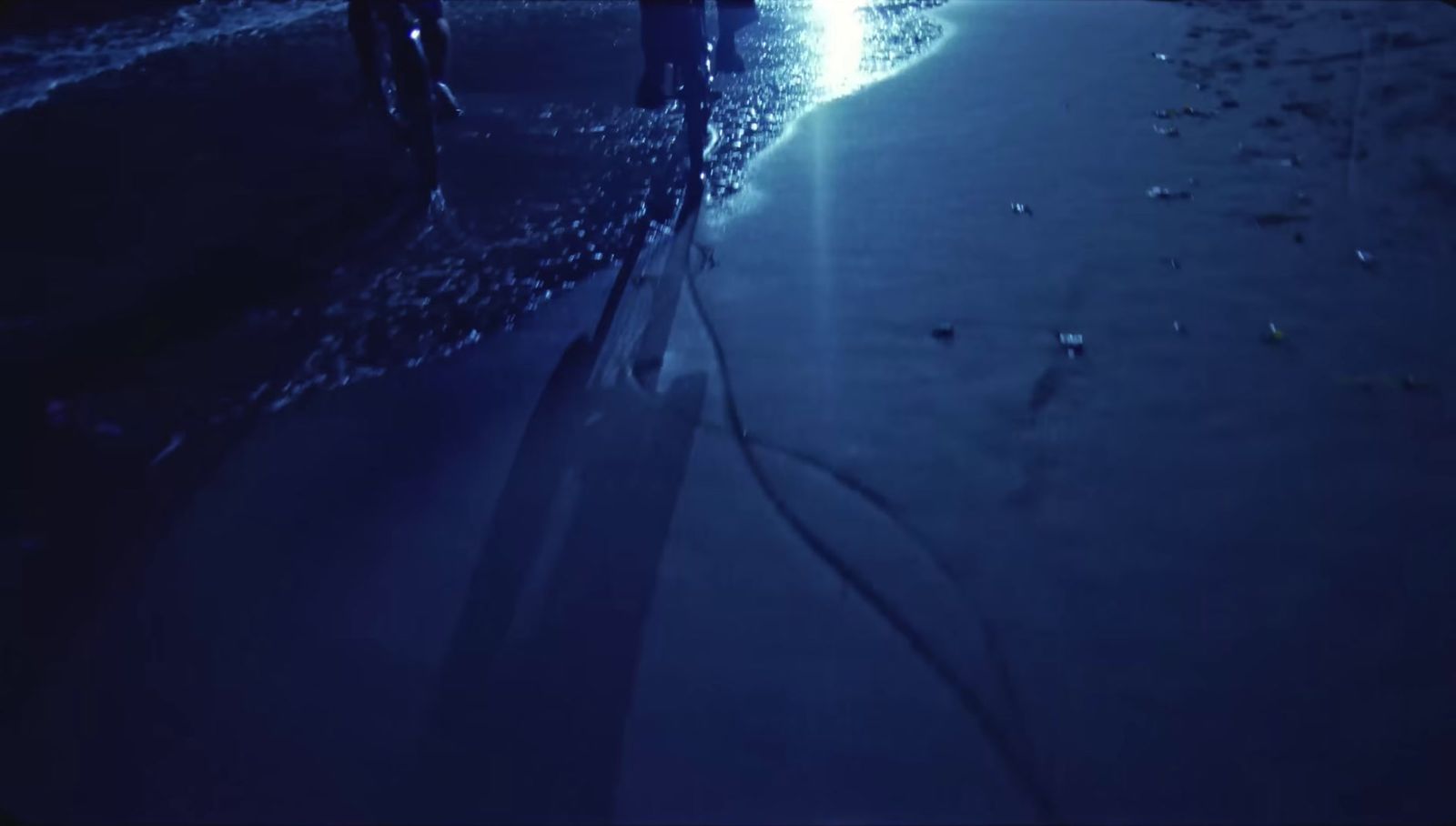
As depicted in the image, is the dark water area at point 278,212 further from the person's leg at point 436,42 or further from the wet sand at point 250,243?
the person's leg at point 436,42

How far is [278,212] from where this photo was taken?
672 cm

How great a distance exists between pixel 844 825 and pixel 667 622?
88cm

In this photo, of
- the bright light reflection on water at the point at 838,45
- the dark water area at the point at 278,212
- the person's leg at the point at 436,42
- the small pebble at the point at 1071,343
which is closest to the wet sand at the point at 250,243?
the dark water area at the point at 278,212

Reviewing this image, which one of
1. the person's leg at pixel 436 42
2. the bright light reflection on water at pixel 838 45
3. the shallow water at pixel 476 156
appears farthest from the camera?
the bright light reflection on water at pixel 838 45

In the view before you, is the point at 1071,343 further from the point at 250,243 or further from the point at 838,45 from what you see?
the point at 838,45

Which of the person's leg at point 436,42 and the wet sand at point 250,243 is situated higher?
the person's leg at point 436,42

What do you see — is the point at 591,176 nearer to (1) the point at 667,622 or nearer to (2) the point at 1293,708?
(1) the point at 667,622

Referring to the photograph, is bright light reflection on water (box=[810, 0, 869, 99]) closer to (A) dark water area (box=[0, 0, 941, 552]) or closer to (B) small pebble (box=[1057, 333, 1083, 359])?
(A) dark water area (box=[0, 0, 941, 552])

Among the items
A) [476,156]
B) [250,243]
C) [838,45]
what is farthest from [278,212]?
[838,45]

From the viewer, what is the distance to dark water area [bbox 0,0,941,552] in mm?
4785

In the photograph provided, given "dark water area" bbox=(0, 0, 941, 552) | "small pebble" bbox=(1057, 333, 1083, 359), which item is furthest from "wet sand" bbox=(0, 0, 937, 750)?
"small pebble" bbox=(1057, 333, 1083, 359)

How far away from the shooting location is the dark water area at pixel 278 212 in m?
4.79

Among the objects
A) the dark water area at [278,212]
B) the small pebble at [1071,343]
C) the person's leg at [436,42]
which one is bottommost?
the small pebble at [1071,343]

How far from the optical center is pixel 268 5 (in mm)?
14477
